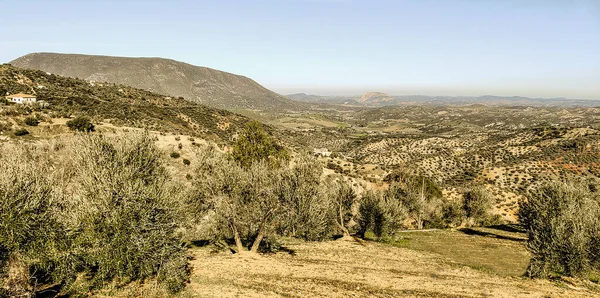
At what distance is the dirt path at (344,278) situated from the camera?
2144 centimetres

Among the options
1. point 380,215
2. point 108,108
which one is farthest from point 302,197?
point 108,108

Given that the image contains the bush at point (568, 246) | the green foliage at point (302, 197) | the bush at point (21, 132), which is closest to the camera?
the bush at point (568, 246)

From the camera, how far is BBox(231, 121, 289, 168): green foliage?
42781 millimetres

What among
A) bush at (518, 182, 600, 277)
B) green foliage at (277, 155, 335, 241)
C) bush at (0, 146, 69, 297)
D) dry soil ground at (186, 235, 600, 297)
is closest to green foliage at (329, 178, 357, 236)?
green foliage at (277, 155, 335, 241)

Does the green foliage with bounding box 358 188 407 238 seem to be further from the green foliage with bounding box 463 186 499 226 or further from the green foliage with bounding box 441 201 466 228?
the green foliage with bounding box 463 186 499 226

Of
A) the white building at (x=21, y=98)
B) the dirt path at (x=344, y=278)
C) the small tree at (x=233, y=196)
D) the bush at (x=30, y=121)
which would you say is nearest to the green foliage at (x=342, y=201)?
the dirt path at (x=344, y=278)

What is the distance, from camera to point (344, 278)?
80.1ft

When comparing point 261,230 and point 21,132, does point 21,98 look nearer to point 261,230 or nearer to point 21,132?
point 21,132

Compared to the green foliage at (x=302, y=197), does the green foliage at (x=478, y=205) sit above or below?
below

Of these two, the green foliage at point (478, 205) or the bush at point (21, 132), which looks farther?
the green foliage at point (478, 205)

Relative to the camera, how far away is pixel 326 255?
30.8 meters

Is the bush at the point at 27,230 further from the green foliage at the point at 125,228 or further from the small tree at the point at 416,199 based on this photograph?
the small tree at the point at 416,199

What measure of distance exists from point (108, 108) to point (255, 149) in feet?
191

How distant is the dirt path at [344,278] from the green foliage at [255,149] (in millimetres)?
15282
